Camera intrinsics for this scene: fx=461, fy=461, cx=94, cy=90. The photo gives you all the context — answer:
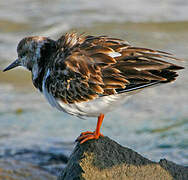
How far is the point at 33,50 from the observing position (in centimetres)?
597

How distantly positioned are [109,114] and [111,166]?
4803 millimetres

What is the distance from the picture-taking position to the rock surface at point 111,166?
462cm

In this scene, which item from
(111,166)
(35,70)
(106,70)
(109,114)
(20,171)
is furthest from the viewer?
(109,114)

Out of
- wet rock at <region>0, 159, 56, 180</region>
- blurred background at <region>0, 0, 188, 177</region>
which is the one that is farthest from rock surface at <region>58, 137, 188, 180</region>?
blurred background at <region>0, 0, 188, 177</region>

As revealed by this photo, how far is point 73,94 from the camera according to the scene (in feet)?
17.0

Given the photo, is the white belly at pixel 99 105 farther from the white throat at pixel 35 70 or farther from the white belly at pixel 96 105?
the white throat at pixel 35 70

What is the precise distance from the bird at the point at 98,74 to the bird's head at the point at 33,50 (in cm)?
45

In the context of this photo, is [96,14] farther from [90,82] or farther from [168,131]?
[90,82]

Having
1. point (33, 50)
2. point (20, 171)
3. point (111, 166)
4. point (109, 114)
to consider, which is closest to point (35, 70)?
point (33, 50)

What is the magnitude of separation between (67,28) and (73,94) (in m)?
9.50

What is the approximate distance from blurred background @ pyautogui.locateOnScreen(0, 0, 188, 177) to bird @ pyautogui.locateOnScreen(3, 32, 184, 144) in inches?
96.6

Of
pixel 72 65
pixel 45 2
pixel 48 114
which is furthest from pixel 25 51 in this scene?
pixel 45 2

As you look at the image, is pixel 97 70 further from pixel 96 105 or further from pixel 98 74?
pixel 96 105

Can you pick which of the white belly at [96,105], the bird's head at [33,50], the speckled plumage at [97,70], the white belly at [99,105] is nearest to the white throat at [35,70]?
the bird's head at [33,50]
